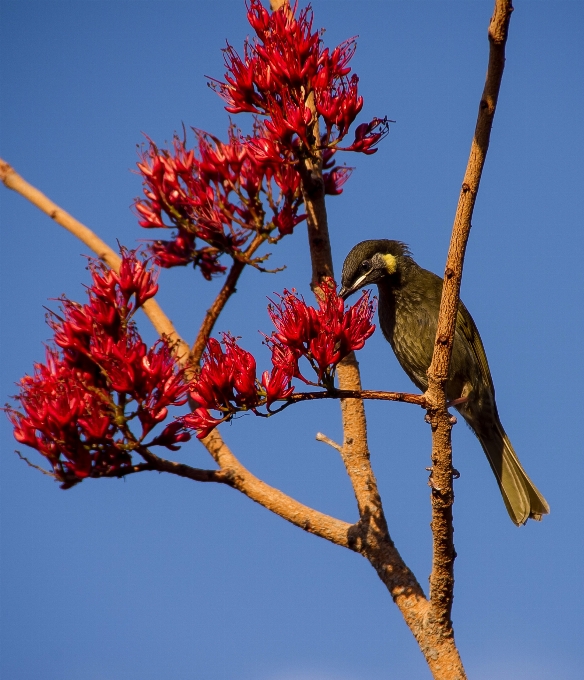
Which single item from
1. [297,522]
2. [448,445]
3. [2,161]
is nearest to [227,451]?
[297,522]

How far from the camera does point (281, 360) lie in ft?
11.2

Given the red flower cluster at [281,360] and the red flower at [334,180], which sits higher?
the red flower at [334,180]

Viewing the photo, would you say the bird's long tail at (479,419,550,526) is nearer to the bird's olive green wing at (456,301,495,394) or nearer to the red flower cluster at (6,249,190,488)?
the bird's olive green wing at (456,301,495,394)

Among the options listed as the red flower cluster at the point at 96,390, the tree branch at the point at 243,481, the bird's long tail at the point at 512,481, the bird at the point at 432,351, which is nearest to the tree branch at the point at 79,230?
the tree branch at the point at 243,481

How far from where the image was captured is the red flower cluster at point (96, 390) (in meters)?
3.46

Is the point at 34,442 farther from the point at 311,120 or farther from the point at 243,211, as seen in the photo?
the point at 311,120

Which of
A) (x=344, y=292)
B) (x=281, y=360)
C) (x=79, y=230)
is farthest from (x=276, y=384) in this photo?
(x=79, y=230)

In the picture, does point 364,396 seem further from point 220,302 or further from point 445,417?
point 220,302

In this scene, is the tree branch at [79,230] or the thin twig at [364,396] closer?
the thin twig at [364,396]

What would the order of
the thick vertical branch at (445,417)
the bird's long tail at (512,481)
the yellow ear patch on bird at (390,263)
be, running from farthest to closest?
the yellow ear patch on bird at (390,263) → the bird's long tail at (512,481) → the thick vertical branch at (445,417)

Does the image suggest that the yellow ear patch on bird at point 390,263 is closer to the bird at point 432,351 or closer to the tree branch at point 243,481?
the bird at point 432,351

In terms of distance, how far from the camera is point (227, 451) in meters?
4.14

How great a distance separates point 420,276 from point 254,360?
2.74 m

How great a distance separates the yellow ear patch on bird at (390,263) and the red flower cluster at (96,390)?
7.98ft
